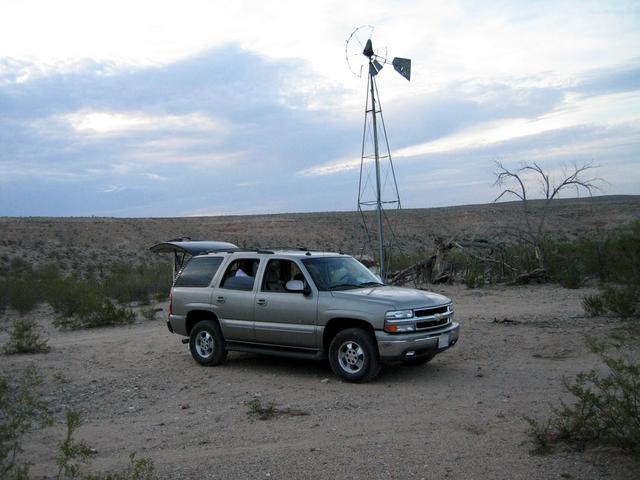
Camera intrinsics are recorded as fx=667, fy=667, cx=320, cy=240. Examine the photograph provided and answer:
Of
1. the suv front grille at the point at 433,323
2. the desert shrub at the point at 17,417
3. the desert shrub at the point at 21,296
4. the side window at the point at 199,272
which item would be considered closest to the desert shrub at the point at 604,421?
the suv front grille at the point at 433,323

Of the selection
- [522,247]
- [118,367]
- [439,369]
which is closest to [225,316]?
[118,367]

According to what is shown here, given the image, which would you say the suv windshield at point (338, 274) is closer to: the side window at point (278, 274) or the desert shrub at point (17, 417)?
the side window at point (278, 274)

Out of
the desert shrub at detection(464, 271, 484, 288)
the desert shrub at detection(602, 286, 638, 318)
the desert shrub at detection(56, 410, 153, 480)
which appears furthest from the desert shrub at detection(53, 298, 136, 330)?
the desert shrub at detection(56, 410, 153, 480)

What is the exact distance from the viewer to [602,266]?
19156mm

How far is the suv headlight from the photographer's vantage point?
877cm

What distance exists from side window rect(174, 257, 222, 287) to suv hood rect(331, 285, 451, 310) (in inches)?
97.1

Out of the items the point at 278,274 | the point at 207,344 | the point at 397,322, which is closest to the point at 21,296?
the point at 207,344

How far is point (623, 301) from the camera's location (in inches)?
481

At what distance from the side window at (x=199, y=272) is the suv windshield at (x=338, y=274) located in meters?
1.82

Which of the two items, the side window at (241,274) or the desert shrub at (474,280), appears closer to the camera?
the side window at (241,274)

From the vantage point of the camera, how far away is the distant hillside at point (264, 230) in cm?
4717

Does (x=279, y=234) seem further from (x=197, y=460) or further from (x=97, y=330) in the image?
(x=197, y=460)

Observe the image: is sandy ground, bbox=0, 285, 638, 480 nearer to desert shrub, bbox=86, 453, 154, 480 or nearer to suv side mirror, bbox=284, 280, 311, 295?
desert shrub, bbox=86, 453, 154, 480

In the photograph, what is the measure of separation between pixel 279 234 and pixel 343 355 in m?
57.8
